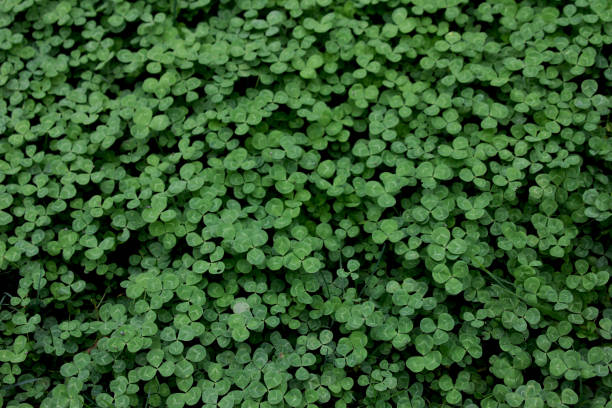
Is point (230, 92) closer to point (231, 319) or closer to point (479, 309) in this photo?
point (231, 319)

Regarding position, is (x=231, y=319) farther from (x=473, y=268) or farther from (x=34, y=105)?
(x=34, y=105)

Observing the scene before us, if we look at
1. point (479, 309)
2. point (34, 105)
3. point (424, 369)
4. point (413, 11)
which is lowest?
point (424, 369)

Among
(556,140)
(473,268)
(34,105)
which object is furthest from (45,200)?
(556,140)

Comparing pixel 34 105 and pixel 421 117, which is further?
pixel 34 105

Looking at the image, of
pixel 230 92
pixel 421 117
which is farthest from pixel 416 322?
pixel 230 92

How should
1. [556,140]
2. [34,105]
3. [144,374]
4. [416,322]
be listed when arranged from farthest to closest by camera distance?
1. [34,105]
2. [556,140]
3. [416,322]
4. [144,374]

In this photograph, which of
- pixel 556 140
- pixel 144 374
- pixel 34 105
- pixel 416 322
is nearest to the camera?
pixel 144 374

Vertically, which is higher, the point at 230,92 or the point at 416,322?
the point at 230,92
